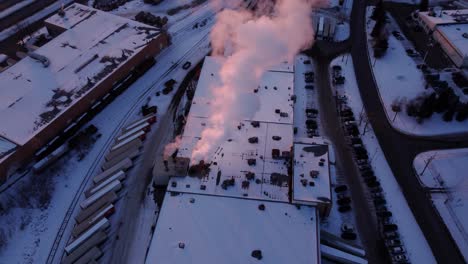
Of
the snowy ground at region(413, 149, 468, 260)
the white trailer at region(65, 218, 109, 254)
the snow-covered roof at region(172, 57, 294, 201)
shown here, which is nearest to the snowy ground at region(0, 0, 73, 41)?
the snow-covered roof at region(172, 57, 294, 201)

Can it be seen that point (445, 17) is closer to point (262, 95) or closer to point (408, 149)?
point (408, 149)

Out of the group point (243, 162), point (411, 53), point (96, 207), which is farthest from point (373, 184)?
point (96, 207)

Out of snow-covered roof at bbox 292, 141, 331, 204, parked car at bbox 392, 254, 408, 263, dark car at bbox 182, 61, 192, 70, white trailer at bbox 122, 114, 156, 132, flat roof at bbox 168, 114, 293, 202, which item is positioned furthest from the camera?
dark car at bbox 182, 61, 192, 70

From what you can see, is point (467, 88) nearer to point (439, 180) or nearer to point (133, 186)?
point (439, 180)

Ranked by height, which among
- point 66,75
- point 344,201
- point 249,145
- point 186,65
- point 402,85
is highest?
point 66,75

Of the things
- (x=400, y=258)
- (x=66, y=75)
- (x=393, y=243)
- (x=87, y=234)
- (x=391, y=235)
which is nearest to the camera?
(x=400, y=258)

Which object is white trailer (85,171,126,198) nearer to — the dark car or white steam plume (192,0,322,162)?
white steam plume (192,0,322,162)
